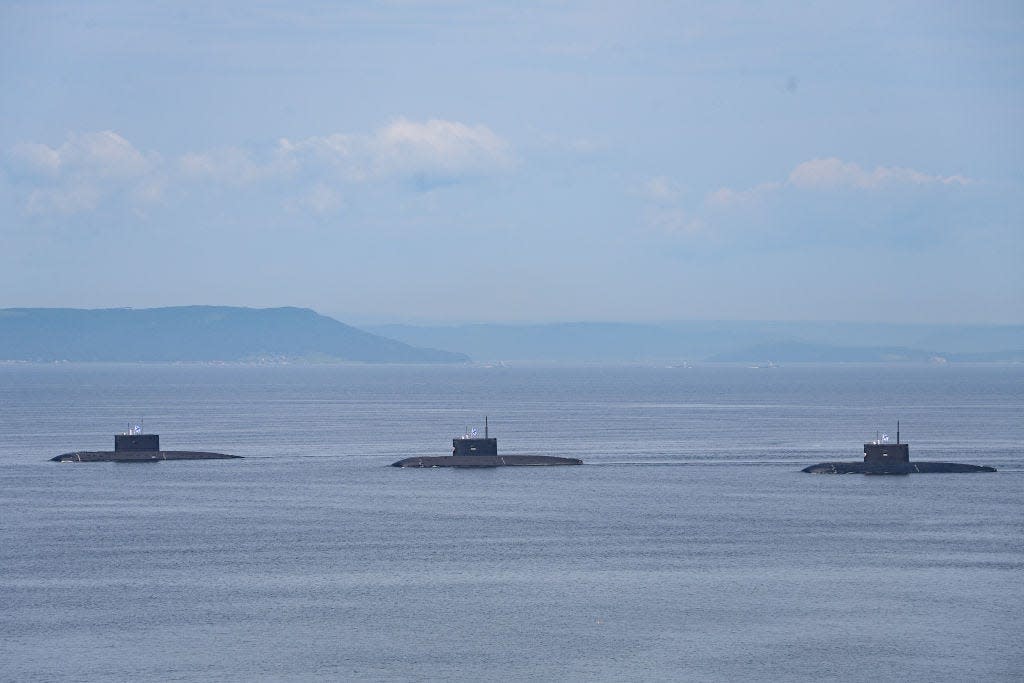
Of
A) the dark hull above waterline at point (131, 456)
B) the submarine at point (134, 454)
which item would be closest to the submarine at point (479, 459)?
the dark hull above waterline at point (131, 456)

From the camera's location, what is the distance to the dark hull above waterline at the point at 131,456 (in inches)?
5349

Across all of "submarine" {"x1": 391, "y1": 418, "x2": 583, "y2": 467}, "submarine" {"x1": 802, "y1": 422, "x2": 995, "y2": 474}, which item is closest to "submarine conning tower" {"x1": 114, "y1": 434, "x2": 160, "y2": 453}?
"submarine" {"x1": 391, "y1": 418, "x2": 583, "y2": 467}

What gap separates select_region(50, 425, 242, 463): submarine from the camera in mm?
136000

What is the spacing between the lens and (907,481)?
117062 mm

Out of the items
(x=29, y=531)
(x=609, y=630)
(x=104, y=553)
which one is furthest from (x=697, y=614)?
(x=29, y=531)

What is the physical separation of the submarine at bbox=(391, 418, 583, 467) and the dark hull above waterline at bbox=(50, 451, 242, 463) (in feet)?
60.9

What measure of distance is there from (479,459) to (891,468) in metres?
35.3

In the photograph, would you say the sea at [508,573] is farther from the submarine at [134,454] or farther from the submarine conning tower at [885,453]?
the submarine conning tower at [885,453]

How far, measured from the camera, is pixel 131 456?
13712 centimetres

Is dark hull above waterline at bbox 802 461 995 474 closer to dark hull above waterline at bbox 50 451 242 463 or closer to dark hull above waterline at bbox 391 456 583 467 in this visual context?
dark hull above waterline at bbox 391 456 583 467

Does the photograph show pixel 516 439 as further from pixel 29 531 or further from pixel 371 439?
pixel 29 531

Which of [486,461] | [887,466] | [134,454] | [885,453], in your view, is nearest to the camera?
[887,466]

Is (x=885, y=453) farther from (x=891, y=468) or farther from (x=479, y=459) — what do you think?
(x=479, y=459)

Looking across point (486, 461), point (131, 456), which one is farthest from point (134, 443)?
point (486, 461)
